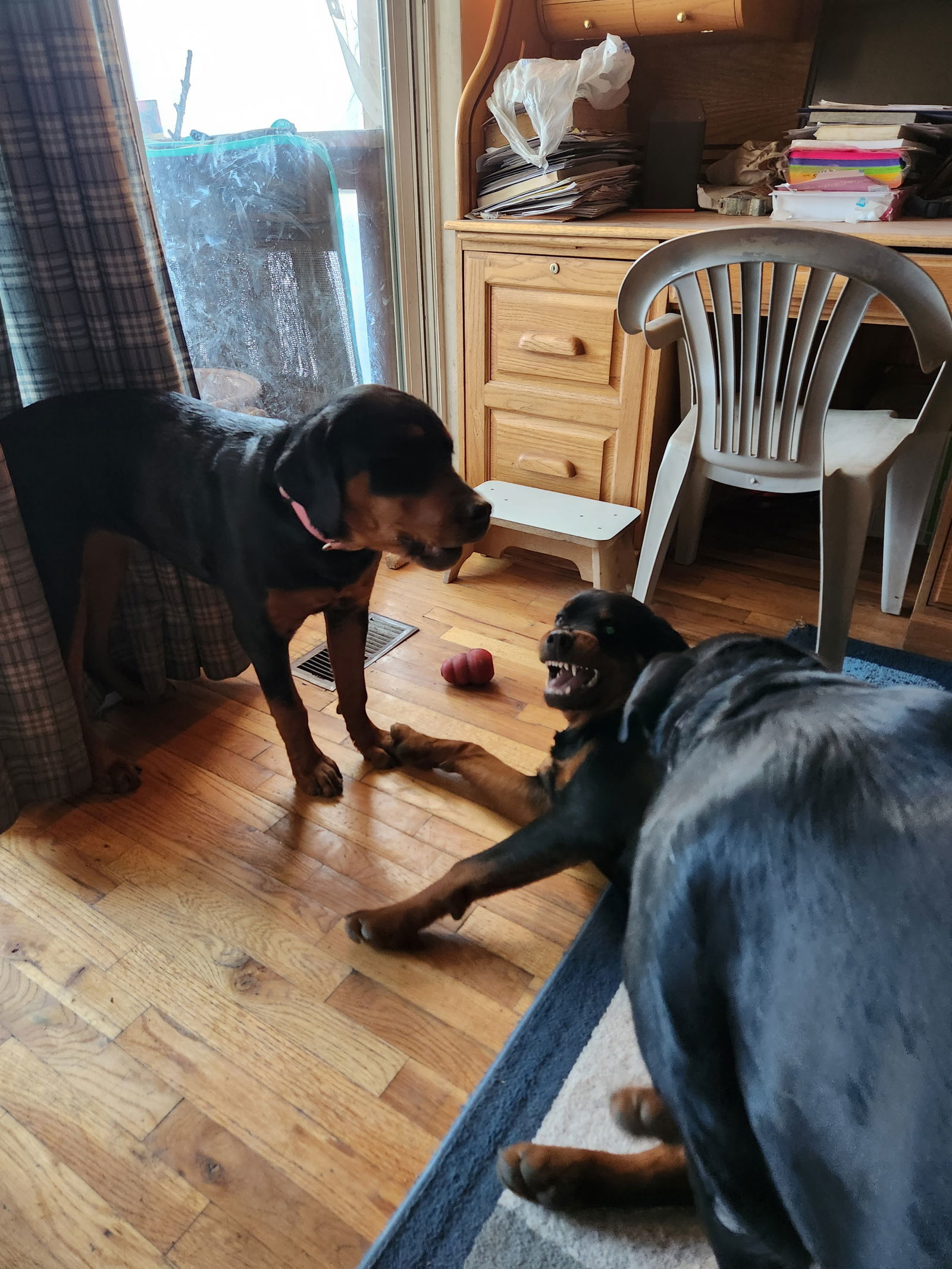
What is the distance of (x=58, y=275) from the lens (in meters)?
1.54

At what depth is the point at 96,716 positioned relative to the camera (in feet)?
6.39

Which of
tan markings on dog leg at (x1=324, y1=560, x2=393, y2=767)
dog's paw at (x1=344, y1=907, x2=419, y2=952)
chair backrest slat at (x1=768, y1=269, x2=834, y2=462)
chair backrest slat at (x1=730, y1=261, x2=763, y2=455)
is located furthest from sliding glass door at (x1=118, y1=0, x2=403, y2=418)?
dog's paw at (x1=344, y1=907, x2=419, y2=952)

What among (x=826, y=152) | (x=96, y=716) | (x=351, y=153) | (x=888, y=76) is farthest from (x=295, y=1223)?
(x=888, y=76)

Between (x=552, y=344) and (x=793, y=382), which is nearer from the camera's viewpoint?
(x=793, y=382)

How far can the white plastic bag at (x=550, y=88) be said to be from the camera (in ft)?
7.03

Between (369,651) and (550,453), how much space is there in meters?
0.85

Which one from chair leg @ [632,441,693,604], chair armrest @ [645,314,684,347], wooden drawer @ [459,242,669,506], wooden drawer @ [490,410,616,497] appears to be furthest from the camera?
wooden drawer @ [490,410,616,497]

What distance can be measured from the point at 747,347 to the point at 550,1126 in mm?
1556

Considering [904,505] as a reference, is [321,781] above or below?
below

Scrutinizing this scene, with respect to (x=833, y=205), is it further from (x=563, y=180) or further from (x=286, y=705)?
(x=286, y=705)

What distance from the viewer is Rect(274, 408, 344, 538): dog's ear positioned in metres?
1.33

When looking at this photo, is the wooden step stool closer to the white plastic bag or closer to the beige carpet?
the white plastic bag

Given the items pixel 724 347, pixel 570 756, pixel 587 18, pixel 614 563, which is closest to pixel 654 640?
pixel 570 756

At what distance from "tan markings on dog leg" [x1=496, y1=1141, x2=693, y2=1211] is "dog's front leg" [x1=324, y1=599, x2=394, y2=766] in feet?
2.96
